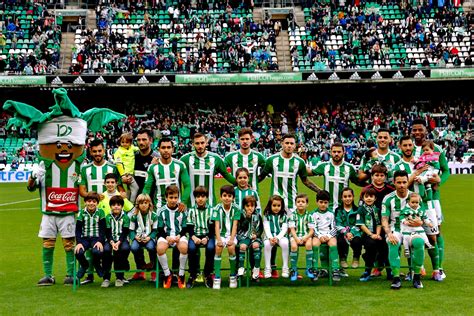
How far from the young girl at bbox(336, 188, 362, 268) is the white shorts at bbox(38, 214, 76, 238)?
3.70m

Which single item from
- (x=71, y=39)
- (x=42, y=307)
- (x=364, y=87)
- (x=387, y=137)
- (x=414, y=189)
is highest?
(x=71, y=39)

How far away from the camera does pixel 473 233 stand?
47.4 feet

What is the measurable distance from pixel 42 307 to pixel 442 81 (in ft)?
105

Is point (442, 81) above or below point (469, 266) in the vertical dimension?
above

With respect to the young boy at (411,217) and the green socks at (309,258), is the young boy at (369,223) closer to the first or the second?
the young boy at (411,217)

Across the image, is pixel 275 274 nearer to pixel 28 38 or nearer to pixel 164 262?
pixel 164 262

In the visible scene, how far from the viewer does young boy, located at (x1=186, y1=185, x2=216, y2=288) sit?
927 centimetres

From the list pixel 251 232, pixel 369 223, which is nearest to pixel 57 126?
pixel 251 232

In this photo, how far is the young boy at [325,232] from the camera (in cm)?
933

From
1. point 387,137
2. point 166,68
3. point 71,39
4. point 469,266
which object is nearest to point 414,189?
point 387,137

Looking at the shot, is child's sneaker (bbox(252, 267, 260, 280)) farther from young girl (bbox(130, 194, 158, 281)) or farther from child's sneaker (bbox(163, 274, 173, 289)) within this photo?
young girl (bbox(130, 194, 158, 281))

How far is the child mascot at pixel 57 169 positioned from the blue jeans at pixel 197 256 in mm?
1730

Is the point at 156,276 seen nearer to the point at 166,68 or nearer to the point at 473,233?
the point at 473,233

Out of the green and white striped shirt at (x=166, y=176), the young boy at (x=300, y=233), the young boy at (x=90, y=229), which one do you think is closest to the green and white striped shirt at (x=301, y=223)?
the young boy at (x=300, y=233)
